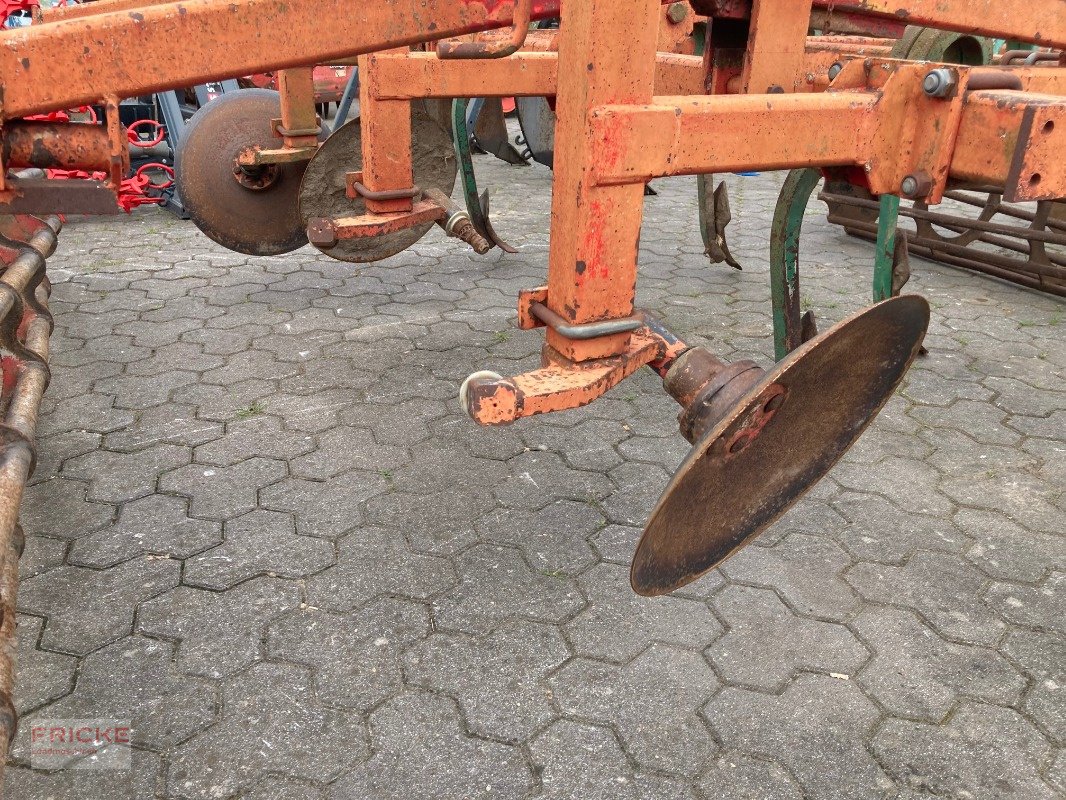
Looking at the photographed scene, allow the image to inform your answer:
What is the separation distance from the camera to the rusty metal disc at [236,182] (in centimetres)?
336

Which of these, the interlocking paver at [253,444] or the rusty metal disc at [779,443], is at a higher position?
the rusty metal disc at [779,443]

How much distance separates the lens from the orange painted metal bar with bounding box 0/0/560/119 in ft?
4.74

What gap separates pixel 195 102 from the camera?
636cm

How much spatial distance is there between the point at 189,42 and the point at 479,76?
4.07 ft

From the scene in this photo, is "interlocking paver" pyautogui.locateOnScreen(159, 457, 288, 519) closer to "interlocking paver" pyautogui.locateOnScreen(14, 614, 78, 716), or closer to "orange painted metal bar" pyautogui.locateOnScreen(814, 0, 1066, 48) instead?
"interlocking paver" pyautogui.locateOnScreen(14, 614, 78, 716)

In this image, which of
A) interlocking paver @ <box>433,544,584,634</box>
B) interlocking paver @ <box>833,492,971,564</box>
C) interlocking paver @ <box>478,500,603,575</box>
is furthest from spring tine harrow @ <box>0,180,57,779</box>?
interlocking paver @ <box>833,492,971,564</box>

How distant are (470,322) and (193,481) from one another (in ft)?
5.20

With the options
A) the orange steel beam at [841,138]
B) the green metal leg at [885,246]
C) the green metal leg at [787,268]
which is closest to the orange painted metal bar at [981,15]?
the orange steel beam at [841,138]

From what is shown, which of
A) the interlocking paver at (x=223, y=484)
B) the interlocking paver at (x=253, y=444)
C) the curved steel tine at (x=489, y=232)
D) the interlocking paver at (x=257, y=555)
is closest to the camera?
the interlocking paver at (x=257, y=555)

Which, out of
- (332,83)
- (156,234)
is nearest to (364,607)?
(156,234)

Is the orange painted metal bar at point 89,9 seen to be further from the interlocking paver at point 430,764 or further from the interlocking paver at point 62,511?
the interlocking paver at point 430,764

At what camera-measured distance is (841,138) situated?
66.0 inches

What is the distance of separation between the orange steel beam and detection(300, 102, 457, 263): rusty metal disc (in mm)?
1815

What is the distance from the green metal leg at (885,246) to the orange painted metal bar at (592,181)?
5.60 ft
